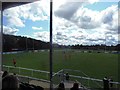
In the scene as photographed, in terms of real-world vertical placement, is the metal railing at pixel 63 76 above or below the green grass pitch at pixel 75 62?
below

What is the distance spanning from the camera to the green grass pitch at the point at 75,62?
8.41 feet

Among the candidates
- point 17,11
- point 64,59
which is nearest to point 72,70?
point 64,59

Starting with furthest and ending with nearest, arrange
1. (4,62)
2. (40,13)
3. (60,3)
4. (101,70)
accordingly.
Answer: (4,62)
(40,13)
(60,3)
(101,70)

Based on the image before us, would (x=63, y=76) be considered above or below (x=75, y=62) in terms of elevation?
below

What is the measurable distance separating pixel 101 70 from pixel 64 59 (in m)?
0.66

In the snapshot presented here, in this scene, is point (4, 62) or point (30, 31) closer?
point (30, 31)

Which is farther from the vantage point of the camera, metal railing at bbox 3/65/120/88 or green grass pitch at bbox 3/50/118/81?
metal railing at bbox 3/65/120/88

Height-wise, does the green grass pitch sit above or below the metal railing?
above

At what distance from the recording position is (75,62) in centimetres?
289

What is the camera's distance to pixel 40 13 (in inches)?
122

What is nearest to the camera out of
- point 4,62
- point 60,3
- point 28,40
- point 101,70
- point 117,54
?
point 117,54

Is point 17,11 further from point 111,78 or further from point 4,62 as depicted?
point 111,78

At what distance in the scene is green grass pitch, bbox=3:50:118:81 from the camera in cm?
256

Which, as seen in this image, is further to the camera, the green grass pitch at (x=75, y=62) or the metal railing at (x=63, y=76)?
the metal railing at (x=63, y=76)
